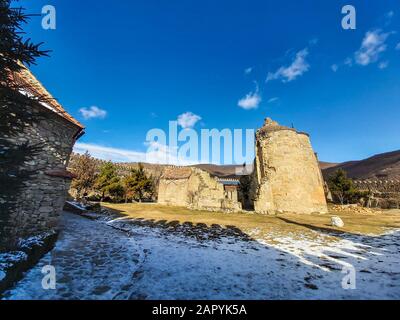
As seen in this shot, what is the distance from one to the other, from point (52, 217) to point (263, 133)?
76.1 feet

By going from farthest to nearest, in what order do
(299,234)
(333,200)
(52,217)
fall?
(333,200), (299,234), (52,217)

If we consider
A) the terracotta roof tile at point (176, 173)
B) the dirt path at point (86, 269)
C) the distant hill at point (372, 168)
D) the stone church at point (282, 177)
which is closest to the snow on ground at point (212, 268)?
the dirt path at point (86, 269)

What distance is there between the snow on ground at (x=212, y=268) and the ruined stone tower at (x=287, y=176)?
42.1 ft

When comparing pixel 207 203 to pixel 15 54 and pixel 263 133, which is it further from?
pixel 15 54

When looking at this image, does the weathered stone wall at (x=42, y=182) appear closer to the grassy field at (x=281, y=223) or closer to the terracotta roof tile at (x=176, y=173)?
the grassy field at (x=281, y=223)

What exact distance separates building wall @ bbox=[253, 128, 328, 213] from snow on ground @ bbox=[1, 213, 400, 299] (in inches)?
505

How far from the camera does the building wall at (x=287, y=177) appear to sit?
73.0 feet

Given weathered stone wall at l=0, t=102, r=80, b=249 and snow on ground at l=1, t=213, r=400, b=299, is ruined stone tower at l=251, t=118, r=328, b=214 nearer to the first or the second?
snow on ground at l=1, t=213, r=400, b=299

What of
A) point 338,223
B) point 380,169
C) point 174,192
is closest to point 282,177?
point 338,223

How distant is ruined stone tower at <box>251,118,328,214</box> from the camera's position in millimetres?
22266

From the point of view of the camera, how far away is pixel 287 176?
2294cm

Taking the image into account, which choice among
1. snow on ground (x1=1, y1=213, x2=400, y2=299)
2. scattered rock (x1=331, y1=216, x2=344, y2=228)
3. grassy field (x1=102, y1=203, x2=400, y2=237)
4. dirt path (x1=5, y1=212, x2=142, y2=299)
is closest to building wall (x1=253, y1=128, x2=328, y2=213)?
grassy field (x1=102, y1=203, x2=400, y2=237)
